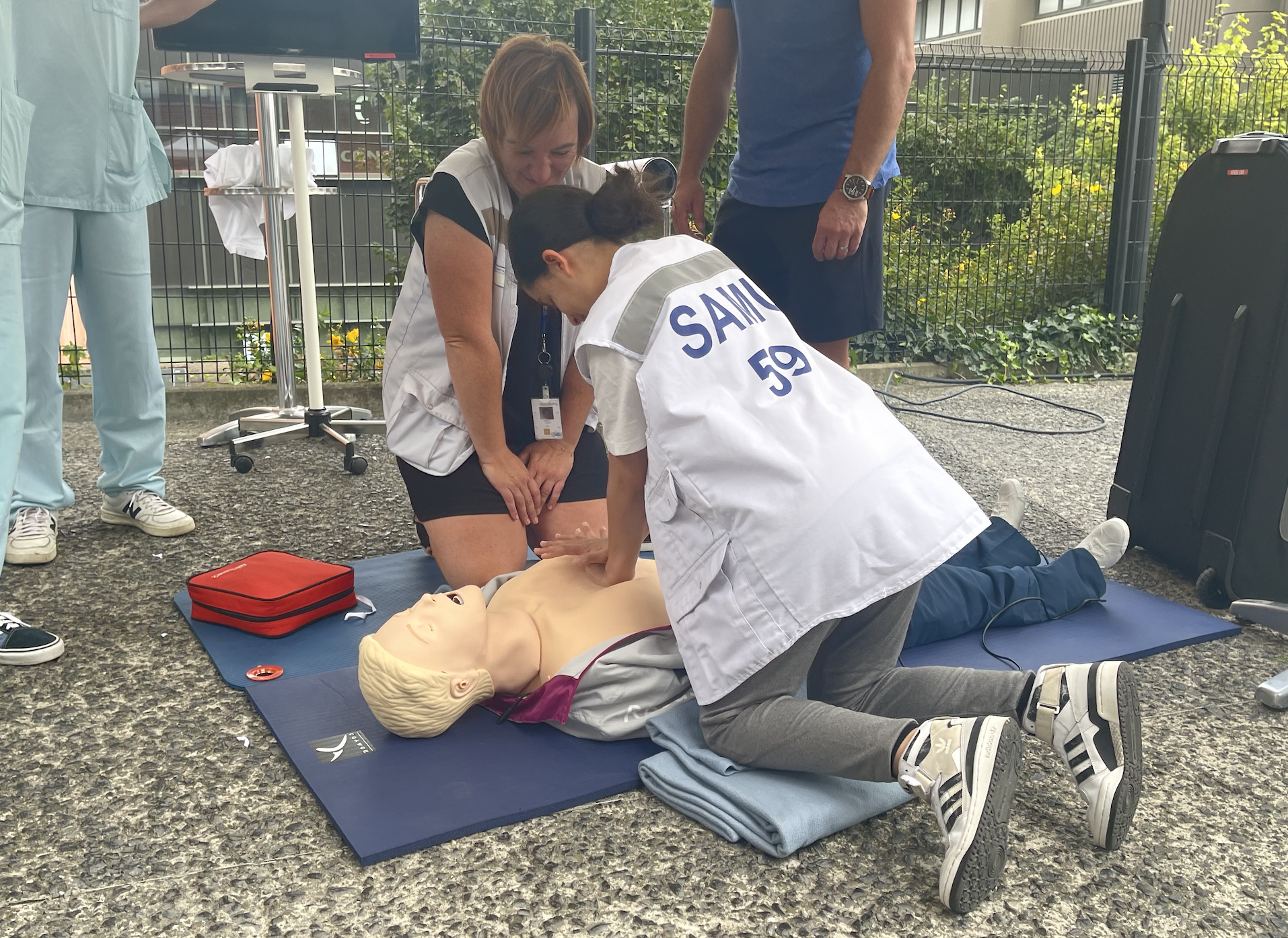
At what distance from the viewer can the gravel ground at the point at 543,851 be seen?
4.46ft

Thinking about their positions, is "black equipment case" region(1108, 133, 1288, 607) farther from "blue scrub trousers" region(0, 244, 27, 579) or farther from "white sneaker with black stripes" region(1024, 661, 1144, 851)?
"blue scrub trousers" region(0, 244, 27, 579)

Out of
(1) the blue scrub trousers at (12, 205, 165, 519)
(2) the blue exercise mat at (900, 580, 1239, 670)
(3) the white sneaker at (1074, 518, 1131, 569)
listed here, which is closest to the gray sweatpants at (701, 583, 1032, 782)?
(2) the blue exercise mat at (900, 580, 1239, 670)

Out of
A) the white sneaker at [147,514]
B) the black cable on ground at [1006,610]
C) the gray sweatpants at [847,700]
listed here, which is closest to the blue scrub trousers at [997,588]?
the black cable on ground at [1006,610]

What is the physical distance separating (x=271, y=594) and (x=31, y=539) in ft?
2.76

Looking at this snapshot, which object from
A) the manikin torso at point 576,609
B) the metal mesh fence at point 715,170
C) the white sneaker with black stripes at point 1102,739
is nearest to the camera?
the white sneaker with black stripes at point 1102,739

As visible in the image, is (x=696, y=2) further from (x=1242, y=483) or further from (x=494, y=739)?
(x=494, y=739)

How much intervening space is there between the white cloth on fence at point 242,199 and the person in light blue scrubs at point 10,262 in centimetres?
201

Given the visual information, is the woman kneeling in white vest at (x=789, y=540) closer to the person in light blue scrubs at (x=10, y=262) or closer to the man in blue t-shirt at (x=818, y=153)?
the man in blue t-shirt at (x=818, y=153)

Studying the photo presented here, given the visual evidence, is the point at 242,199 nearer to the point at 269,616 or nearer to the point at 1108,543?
the point at 269,616

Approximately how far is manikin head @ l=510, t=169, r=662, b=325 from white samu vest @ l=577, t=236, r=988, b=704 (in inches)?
3.7

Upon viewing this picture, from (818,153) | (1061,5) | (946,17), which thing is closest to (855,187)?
(818,153)

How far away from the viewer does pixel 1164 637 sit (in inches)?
87.8

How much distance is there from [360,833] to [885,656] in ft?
2.75

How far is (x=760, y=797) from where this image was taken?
5.06 feet
